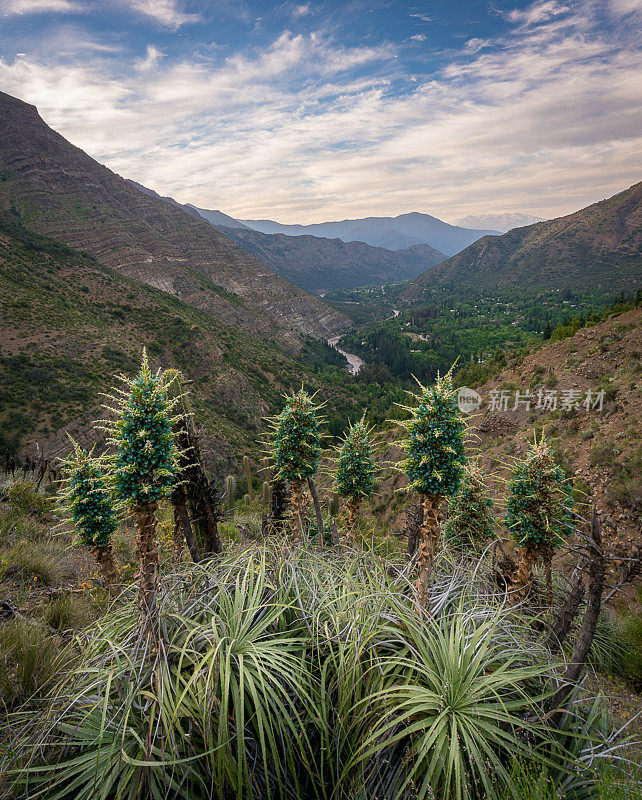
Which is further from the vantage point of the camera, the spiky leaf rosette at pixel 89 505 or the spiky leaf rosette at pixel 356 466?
the spiky leaf rosette at pixel 356 466

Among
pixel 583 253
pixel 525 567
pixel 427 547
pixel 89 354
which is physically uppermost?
pixel 583 253

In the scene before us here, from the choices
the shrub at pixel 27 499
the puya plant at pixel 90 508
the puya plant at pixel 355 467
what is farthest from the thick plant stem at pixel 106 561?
the puya plant at pixel 355 467

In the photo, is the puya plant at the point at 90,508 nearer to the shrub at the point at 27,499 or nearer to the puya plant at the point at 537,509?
the shrub at the point at 27,499

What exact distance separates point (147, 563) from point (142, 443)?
1014mm

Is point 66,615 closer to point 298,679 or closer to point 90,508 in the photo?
point 90,508

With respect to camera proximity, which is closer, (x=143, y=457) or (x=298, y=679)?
(x=298, y=679)

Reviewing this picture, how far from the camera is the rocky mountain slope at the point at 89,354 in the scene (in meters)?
25.3

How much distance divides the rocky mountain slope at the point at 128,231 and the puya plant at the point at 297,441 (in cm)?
7256

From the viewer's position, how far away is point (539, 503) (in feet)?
21.9

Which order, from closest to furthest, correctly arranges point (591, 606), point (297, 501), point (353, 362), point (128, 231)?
point (591, 606)
point (297, 501)
point (128, 231)
point (353, 362)

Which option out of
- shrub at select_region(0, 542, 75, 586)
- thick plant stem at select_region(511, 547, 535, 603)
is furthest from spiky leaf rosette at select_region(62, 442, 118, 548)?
thick plant stem at select_region(511, 547, 535, 603)

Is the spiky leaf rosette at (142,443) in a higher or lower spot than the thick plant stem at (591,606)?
higher

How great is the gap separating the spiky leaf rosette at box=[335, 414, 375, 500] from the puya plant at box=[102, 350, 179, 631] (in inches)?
228

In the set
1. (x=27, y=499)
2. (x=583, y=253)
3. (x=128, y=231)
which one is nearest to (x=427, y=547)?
(x=27, y=499)
